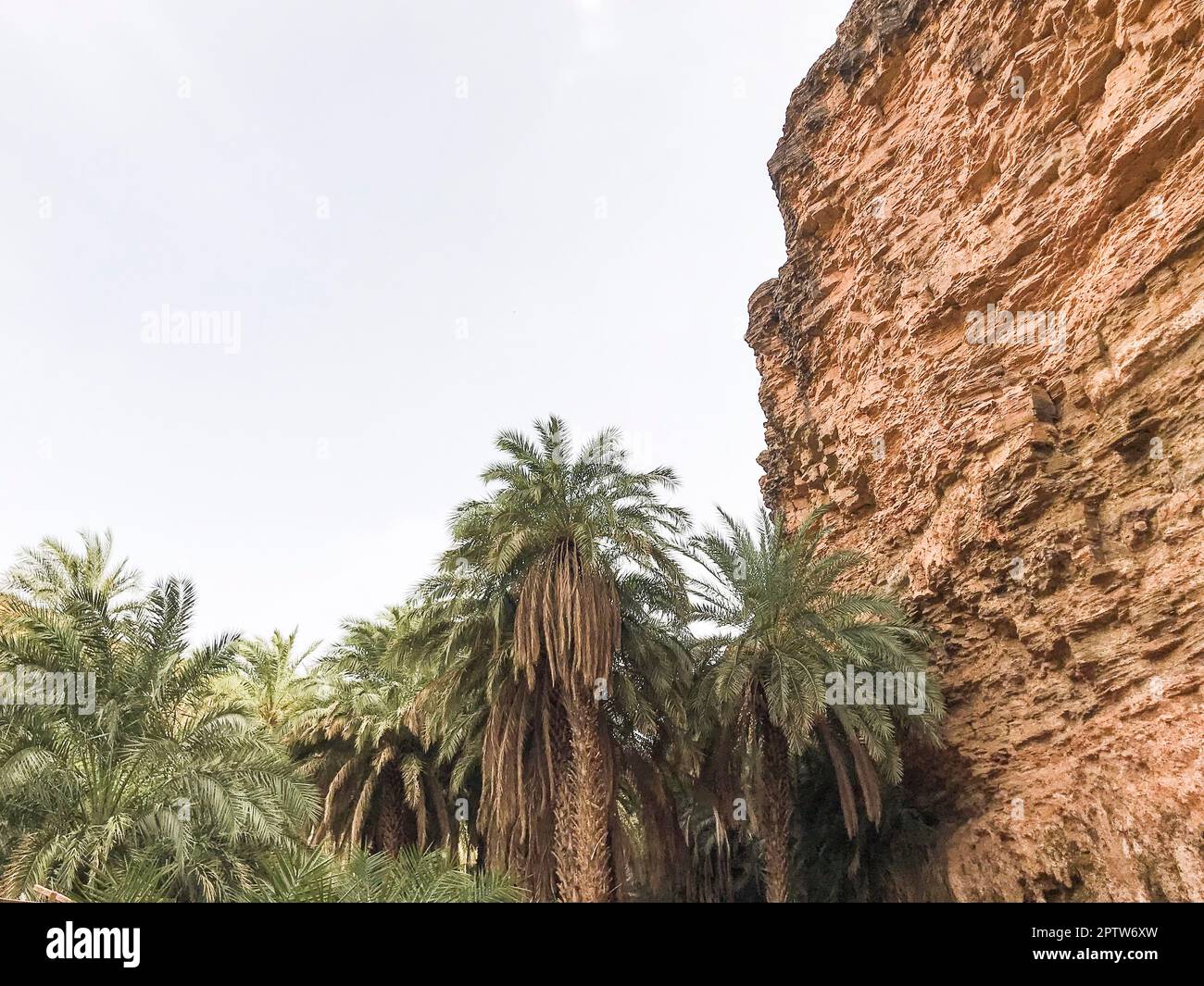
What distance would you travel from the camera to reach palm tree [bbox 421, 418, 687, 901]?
1362 centimetres

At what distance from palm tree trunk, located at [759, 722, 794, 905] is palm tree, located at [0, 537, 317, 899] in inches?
300

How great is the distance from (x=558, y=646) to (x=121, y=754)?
6.41 meters

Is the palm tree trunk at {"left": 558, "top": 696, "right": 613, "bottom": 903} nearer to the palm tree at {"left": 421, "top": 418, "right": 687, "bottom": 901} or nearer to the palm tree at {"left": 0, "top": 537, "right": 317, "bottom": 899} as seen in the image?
the palm tree at {"left": 421, "top": 418, "right": 687, "bottom": 901}

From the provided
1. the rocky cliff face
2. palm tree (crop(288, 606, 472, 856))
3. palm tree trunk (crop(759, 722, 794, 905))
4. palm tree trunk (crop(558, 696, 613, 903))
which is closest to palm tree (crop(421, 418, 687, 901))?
palm tree trunk (crop(558, 696, 613, 903))

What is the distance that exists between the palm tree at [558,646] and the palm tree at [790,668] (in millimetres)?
1054

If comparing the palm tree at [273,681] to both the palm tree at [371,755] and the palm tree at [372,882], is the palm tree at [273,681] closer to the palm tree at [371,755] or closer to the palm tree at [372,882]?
the palm tree at [371,755]

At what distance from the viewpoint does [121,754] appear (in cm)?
1117

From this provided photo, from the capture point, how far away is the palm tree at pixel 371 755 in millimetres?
18000

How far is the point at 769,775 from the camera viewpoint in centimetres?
1435

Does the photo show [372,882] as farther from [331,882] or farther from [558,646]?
[558,646]

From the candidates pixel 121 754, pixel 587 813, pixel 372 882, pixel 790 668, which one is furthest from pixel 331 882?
pixel 790 668

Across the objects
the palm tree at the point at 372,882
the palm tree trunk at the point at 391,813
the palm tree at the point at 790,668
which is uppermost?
the palm tree at the point at 790,668

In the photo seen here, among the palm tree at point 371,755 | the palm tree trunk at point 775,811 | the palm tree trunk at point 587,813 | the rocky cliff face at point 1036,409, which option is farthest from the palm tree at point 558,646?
the rocky cliff face at point 1036,409
